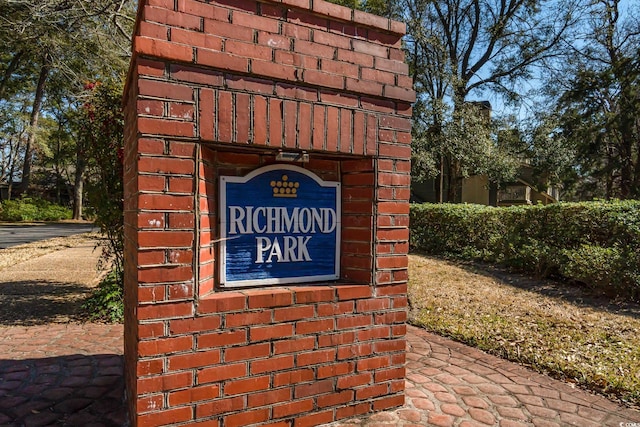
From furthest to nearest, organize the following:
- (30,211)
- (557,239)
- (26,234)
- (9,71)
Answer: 1. (30,211)
2. (9,71)
3. (26,234)
4. (557,239)

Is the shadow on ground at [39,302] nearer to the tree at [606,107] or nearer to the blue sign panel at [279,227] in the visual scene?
the blue sign panel at [279,227]

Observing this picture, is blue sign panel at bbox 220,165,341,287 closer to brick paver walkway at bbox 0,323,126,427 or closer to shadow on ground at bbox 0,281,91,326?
brick paver walkway at bbox 0,323,126,427

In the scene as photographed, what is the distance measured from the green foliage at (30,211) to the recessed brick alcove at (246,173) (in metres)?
26.9

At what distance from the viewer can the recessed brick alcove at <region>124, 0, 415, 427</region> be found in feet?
6.33

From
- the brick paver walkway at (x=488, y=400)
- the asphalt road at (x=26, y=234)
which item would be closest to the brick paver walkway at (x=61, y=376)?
the brick paver walkway at (x=488, y=400)

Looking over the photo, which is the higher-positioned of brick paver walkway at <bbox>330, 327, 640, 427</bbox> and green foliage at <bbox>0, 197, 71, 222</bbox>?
green foliage at <bbox>0, 197, 71, 222</bbox>

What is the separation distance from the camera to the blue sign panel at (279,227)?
7.41 feet

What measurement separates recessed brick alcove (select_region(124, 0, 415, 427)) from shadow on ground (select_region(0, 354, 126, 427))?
1.78ft

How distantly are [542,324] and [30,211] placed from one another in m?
27.7

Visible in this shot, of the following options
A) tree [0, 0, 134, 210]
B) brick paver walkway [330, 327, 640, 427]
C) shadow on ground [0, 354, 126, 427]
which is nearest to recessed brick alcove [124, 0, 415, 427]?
brick paver walkway [330, 327, 640, 427]

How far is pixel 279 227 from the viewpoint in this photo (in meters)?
2.39

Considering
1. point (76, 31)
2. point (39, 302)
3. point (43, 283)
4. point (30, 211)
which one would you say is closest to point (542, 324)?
point (39, 302)

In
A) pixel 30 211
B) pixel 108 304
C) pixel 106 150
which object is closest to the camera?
pixel 106 150

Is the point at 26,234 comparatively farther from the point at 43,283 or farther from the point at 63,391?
the point at 63,391
